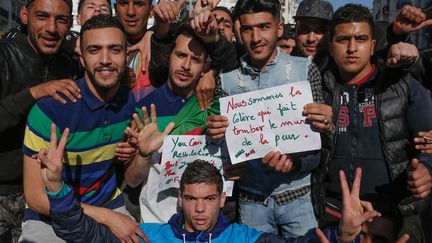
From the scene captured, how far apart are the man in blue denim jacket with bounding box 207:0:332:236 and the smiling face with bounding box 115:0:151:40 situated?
1.36m

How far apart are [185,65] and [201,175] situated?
1020 millimetres

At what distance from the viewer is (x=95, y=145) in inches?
149

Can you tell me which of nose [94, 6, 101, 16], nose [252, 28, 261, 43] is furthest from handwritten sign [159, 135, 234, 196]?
nose [94, 6, 101, 16]

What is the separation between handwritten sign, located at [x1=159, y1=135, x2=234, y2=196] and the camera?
4.13 metres

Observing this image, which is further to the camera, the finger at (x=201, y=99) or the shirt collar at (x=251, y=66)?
the finger at (x=201, y=99)

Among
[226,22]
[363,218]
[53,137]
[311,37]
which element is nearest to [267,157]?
[363,218]

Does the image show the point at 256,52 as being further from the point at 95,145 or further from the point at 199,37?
the point at 95,145

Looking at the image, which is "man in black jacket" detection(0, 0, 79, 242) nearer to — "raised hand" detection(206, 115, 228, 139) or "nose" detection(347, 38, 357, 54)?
"raised hand" detection(206, 115, 228, 139)

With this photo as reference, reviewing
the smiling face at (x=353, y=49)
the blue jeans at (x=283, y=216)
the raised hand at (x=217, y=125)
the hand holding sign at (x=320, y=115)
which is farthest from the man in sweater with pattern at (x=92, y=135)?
the smiling face at (x=353, y=49)

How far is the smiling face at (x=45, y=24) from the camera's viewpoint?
4.20 meters

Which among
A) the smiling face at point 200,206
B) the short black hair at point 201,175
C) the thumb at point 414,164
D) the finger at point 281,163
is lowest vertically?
the smiling face at point 200,206

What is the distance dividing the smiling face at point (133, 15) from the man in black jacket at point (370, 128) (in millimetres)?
1964

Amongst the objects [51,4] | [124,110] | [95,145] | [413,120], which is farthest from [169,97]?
[413,120]

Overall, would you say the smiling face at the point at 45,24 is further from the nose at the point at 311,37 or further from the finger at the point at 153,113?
the nose at the point at 311,37
